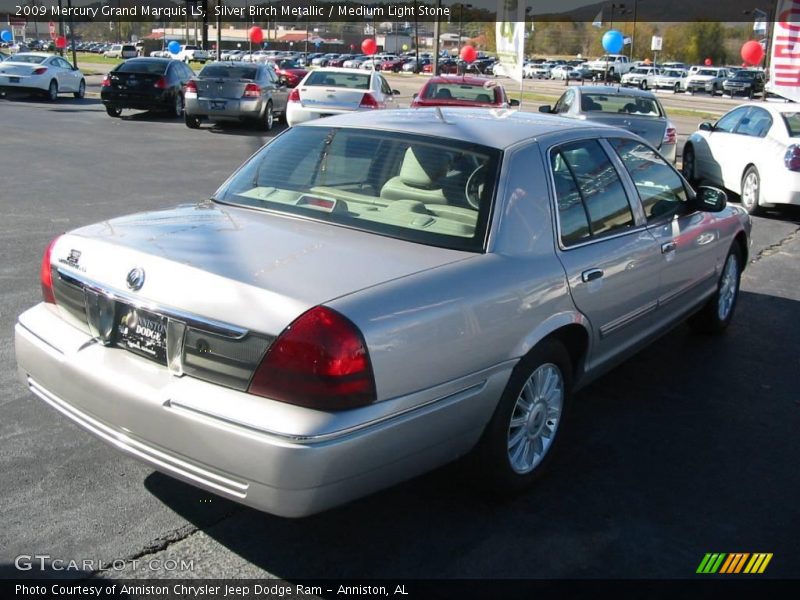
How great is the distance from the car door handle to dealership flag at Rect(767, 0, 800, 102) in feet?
50.6

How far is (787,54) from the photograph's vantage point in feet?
57.7

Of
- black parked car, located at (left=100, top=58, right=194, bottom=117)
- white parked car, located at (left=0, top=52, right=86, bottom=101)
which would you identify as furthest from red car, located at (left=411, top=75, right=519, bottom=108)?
white parked car, located at (left=0, top=52, right=86, bottom=101)

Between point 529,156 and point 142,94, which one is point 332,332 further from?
point 142,94

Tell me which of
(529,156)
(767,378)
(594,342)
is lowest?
(767,378)

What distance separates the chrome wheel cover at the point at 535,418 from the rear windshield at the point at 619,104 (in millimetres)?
10906

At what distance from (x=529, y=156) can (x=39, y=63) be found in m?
26.0

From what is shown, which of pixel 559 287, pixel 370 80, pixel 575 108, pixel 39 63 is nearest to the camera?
pixel 559 287

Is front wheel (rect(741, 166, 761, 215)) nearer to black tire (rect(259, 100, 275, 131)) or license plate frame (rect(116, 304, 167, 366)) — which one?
license plate frame (rect(116, 304, 167, 366))

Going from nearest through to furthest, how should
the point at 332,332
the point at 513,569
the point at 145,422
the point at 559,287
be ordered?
the point at 332,332 < the point at 145,422 < the point at 513,569 < the point at 559,287

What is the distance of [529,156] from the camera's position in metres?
4.02

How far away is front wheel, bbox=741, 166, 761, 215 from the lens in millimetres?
11508

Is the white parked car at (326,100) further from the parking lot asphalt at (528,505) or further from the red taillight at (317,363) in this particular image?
the red taillight at (317,363)

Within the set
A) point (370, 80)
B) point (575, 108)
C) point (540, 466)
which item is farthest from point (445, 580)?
point (370, 80)

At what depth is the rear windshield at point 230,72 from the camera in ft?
65.1
